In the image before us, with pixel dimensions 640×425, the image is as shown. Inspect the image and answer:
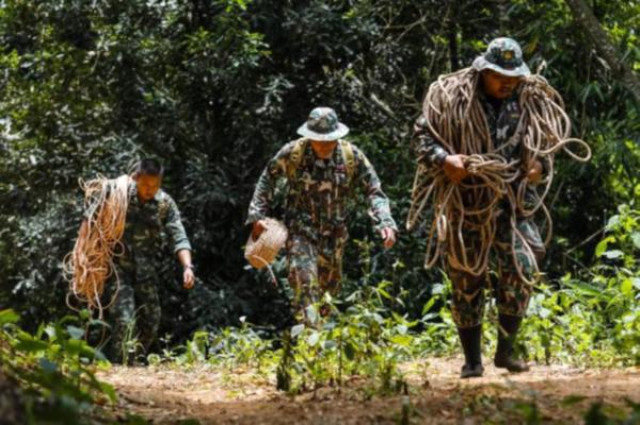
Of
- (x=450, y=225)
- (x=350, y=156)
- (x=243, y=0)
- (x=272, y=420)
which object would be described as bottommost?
(x=272, y=420)

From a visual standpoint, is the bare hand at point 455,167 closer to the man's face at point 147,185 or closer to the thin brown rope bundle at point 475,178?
the thin brown rope bundle at point 475,178

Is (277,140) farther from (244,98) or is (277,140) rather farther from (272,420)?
(272,420)

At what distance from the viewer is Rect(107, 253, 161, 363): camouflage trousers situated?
32.6ft

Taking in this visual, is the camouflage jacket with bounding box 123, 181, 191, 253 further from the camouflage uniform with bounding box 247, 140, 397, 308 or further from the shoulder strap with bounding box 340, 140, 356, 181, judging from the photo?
the shoulder strap with bounding box 340, 140, 356, 181

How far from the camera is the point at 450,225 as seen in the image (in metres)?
6.94

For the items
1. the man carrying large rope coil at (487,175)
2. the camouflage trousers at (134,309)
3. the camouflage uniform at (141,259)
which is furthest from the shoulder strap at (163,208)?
the man carrying large rope coil at (487,175)

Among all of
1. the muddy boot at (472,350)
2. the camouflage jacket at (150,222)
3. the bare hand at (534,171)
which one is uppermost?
the bare hand at (534,171)

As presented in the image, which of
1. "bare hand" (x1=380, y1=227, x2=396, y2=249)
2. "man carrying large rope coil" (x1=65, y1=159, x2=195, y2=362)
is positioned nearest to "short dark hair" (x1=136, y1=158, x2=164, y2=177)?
"man carrying large rope coil" (x1=65, y1=159, x2=195, y2=362)

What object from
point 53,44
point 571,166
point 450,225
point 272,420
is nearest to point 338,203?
point 450,225

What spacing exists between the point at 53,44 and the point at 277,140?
3196 mm

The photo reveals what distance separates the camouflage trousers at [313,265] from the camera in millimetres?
8336

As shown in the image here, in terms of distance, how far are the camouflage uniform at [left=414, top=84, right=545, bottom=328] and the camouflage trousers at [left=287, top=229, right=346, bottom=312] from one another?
1364 mm

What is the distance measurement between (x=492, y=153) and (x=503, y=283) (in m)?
0.75

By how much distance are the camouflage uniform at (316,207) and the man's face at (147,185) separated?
4.29 feet
